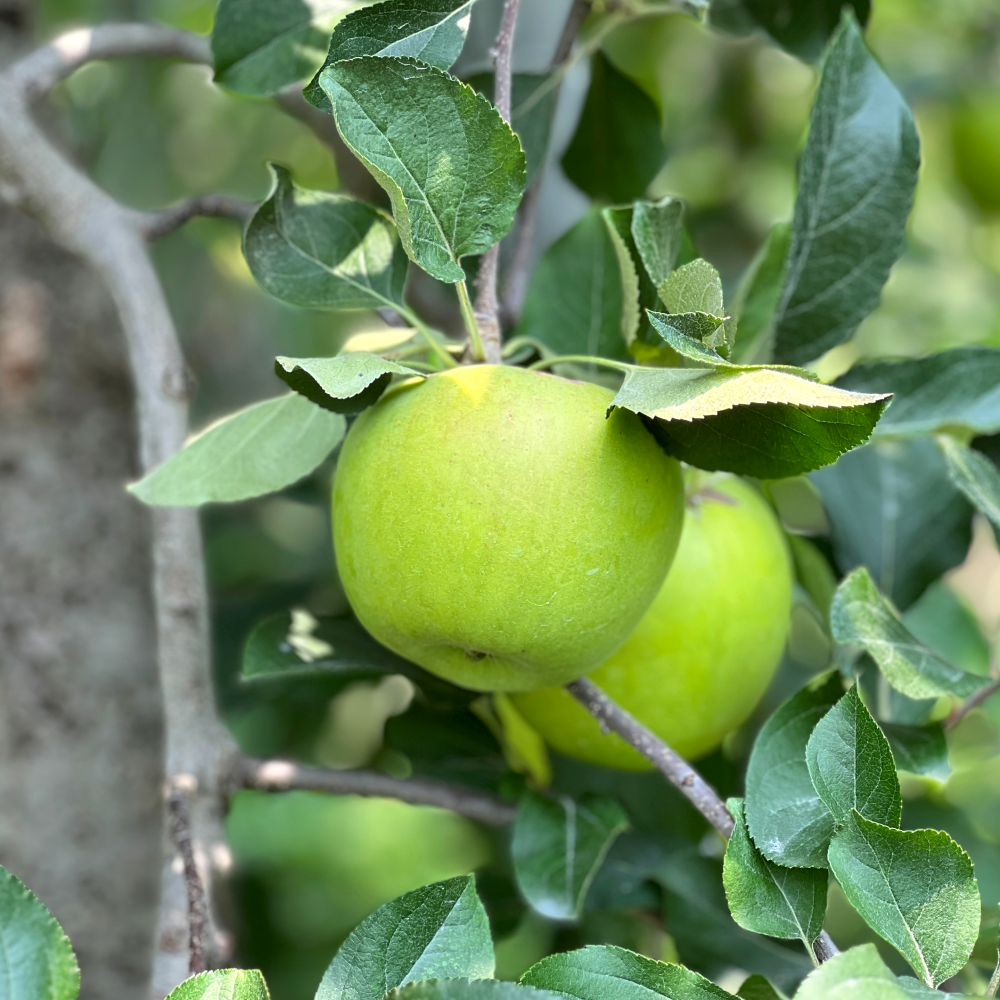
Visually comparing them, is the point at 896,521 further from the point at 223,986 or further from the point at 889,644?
the point at 223,986

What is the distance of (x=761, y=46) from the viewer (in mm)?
1592

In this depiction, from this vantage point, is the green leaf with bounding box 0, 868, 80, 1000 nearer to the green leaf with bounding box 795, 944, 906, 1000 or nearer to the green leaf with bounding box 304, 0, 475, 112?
the green leaf with bounding box 795, 944, 906, 1000

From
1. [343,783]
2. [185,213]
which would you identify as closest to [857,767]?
[343,783]

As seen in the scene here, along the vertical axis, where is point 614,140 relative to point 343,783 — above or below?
above

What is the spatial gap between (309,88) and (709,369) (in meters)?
0.24

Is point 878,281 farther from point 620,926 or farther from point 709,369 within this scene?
point 620,926

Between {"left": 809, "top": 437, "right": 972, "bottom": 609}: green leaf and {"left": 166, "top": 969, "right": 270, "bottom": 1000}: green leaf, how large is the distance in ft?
1.95

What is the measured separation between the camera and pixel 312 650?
0.70 m

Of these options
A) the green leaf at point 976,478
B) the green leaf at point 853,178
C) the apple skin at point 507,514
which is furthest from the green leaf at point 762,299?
the apple skin at point 507,514

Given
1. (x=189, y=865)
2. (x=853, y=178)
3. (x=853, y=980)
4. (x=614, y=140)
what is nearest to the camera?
(x=853, y=980)

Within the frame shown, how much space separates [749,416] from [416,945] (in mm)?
280

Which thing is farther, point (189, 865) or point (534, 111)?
point (534, 111)

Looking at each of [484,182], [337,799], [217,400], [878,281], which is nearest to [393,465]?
[484,182]

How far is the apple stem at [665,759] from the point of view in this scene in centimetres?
50
